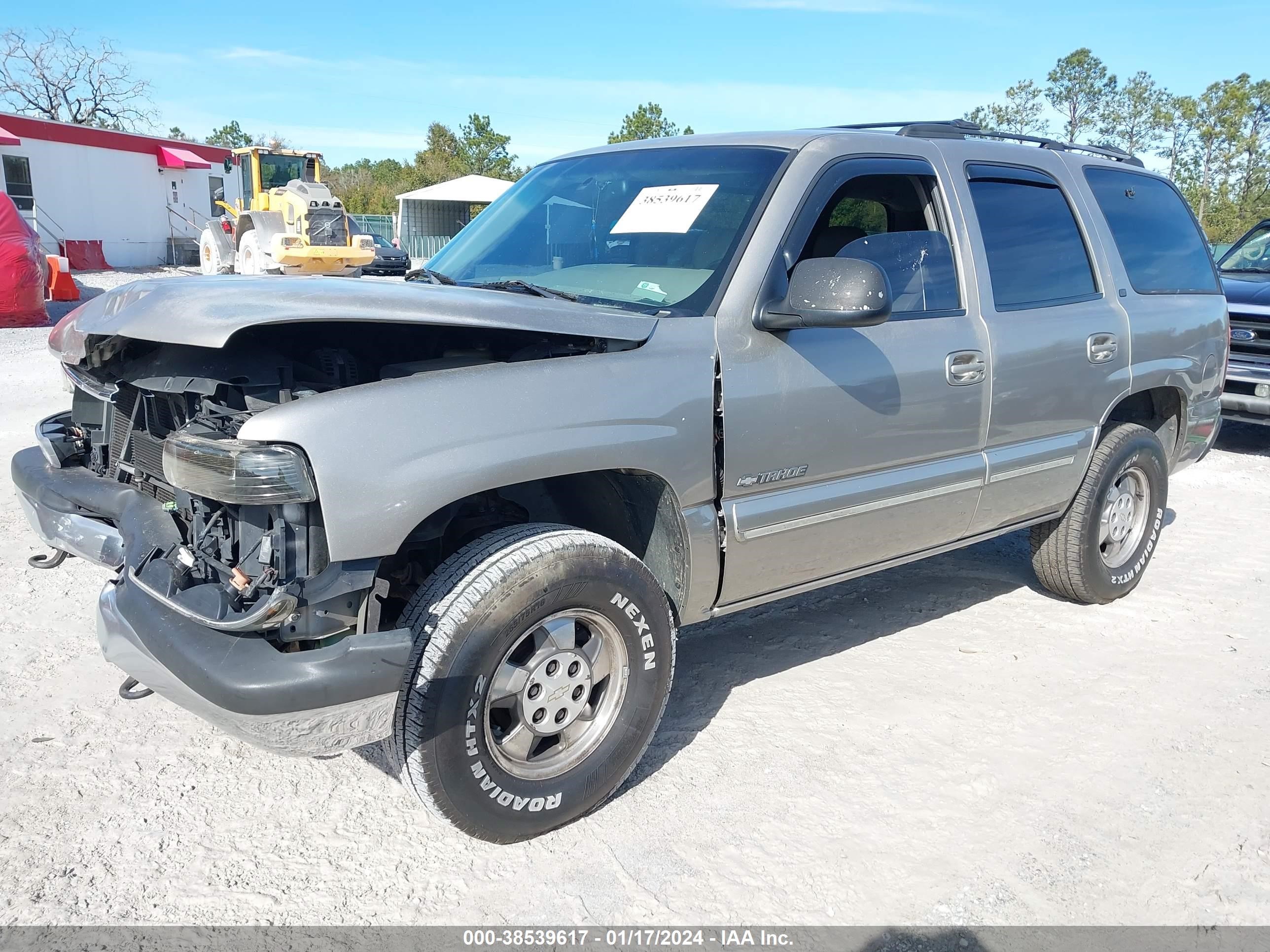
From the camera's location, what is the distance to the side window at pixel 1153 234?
4.57m

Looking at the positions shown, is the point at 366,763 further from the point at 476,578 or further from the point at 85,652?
the point at 85,652

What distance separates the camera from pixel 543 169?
423 cm

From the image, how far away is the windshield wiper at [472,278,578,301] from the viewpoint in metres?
3.17

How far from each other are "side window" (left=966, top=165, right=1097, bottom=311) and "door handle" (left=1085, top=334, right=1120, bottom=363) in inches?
7.7

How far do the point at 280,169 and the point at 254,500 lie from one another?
2481 cm

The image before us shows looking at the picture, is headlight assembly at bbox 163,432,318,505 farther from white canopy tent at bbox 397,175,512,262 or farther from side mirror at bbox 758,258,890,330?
white canopy tent at bbox 397,175,512,262

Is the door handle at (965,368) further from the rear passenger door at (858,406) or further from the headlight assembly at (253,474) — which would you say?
the headlight assembly at (253,474)

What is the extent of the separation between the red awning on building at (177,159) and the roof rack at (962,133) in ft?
107

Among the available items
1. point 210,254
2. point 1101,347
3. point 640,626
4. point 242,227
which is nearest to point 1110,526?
point 1101,347

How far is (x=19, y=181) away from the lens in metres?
26.9

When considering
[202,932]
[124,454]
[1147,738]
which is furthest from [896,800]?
[124,454]

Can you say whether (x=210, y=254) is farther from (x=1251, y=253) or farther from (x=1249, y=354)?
(x=1249, y=354)

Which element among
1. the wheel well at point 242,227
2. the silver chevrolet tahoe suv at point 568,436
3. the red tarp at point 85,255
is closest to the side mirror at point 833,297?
the silver chevrolet tahoe suv at point 568,436

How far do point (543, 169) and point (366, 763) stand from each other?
8.37 feet
